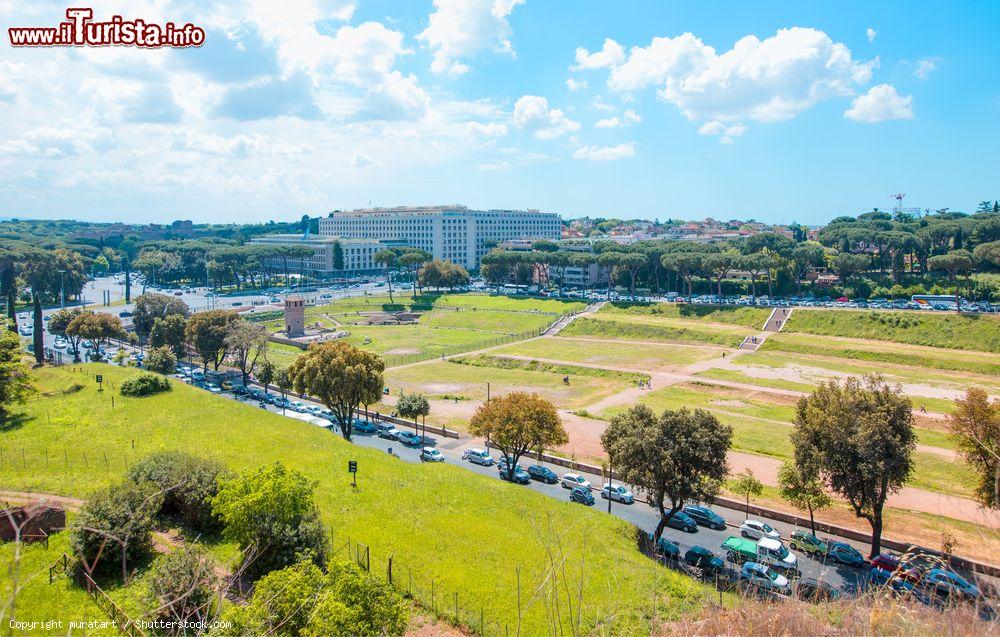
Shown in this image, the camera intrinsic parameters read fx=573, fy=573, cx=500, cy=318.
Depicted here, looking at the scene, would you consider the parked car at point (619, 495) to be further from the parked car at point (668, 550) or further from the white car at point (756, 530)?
the parked car at point (668, 550)

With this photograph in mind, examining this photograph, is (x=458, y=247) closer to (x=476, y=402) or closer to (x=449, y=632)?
(x=476, y=402)

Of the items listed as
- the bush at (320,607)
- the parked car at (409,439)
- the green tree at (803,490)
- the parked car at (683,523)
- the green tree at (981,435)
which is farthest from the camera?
the parked car at (409,439)

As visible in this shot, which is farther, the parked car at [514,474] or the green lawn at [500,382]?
the green lawn at [500,382]

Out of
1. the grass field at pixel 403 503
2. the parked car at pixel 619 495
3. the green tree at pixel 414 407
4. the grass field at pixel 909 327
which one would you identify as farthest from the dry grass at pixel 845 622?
the grass field at pixel 909 327

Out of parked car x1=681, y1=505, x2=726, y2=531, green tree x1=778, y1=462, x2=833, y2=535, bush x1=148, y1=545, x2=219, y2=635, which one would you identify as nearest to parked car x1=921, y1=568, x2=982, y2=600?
green tree x1=778, y1=462, x2=833, y2=535

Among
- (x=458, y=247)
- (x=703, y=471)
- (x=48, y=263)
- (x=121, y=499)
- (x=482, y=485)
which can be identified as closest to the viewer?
(x=121, y=499)

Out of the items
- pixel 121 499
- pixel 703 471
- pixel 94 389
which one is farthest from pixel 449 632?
pixel 94 389
